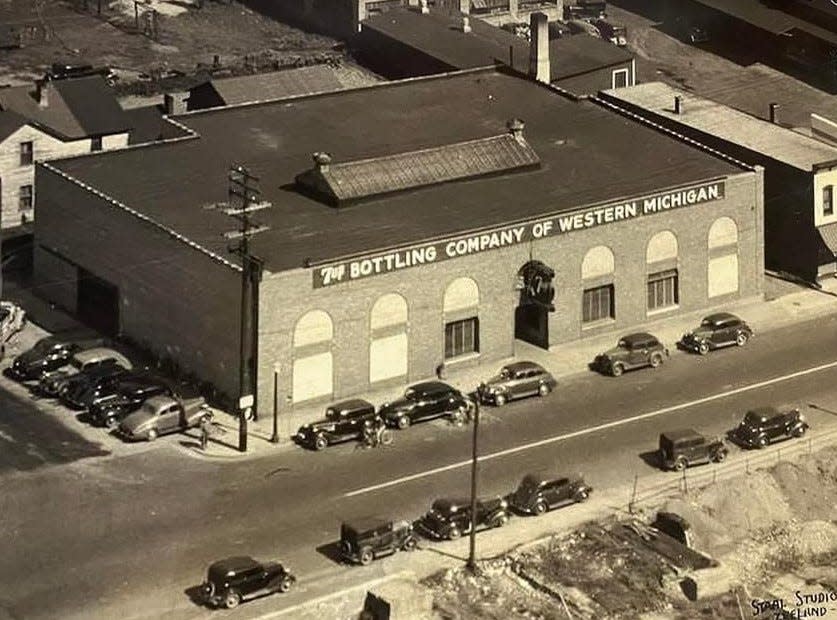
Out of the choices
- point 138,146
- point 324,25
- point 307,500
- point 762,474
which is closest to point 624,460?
point 762,474

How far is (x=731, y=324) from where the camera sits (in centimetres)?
9575

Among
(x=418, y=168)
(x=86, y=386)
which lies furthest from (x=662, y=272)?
(x=86, y=386)

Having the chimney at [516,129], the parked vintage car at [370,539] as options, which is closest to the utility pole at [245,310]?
the parked vintage car at [370,539]

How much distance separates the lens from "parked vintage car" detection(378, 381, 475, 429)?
8519cm

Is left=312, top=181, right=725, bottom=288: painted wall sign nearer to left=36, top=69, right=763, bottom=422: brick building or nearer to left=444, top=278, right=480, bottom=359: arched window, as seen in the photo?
left=36, top=69, right=763, bottom=422: brick building

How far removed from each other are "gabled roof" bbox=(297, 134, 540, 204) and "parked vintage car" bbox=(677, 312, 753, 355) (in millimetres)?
11758

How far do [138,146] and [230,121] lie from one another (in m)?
6.34

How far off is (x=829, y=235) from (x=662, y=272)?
11062mm

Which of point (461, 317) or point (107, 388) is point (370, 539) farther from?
point (461, 317)

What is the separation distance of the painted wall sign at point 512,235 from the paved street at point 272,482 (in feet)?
23.0

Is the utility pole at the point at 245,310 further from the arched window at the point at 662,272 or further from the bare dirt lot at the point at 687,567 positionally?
the arched window at the point at 662,272

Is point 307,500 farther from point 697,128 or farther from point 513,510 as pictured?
point 697,128

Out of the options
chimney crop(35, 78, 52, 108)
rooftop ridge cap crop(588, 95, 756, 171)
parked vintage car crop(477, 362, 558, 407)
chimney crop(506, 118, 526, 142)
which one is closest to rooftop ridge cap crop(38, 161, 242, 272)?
parked vintage car crop(477, 362, 558, 407)

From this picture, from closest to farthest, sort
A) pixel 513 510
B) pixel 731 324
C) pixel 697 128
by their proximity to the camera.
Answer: pixel 513 510
pixel 731 324
pixel 697 128
